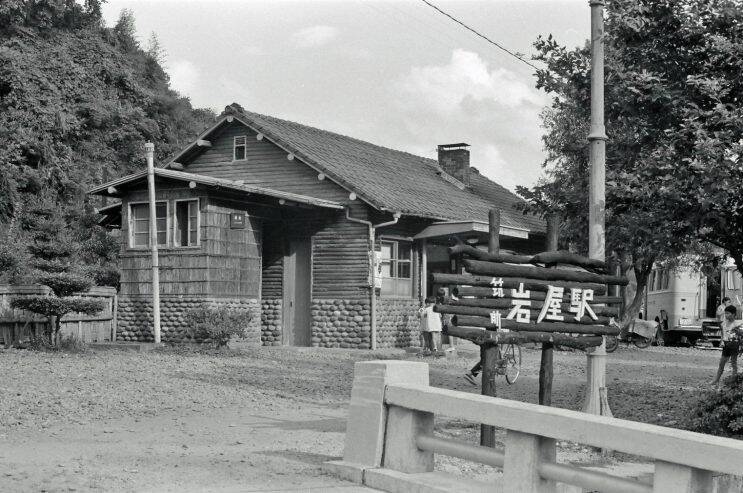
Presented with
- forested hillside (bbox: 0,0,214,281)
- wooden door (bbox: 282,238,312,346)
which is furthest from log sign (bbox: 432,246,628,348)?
forested hillside (bbox: 0,0,214,281)

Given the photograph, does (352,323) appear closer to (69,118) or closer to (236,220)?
(236,220)

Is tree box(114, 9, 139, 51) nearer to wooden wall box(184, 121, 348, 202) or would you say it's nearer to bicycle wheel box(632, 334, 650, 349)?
wooden wall box(184, 121, 348, 202)

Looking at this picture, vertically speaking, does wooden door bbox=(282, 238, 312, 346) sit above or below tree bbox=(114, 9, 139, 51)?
below

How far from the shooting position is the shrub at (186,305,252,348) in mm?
20984

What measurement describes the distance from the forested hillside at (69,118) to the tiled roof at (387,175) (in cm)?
899

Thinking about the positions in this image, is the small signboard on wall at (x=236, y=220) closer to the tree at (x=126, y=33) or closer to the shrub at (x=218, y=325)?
the shrub at (x=218, y=325)

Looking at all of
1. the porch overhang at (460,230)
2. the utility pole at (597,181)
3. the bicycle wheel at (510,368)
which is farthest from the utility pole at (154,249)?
the utility pole at (597,181)

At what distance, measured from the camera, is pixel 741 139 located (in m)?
11.7

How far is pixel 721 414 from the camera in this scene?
10.6 meters

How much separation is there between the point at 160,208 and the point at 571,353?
1214cm

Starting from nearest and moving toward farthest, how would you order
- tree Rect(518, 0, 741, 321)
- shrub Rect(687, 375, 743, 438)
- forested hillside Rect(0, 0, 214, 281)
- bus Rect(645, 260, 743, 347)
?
shrub Rect(687, 375, 743, 438) → tree Rect(518, 0, 741, 321) → bus Rect(645, 260, 743, 347) → forested hillside Rect(0, 0, 214, 281)

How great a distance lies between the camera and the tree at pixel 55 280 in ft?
64.3

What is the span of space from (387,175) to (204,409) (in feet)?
58.2

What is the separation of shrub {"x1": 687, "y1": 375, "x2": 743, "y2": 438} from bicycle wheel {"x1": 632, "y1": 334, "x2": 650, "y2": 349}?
20.6 m
